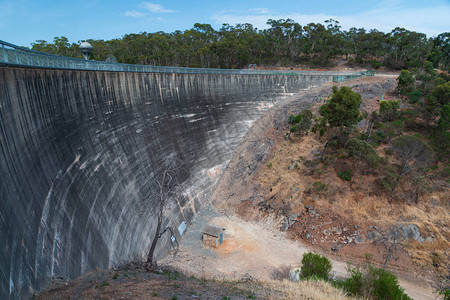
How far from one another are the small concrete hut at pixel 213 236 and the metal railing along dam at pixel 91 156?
3611 mm

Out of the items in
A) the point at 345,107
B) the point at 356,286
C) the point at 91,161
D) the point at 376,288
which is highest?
the point at 345,107

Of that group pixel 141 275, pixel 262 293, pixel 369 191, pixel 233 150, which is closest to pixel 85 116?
pixel 141 275

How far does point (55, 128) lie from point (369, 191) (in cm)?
3292

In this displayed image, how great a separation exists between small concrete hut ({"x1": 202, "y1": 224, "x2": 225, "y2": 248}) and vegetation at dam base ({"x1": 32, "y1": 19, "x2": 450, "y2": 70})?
48.0 metres

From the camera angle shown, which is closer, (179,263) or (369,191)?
(179,263)

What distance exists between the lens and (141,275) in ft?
53.4

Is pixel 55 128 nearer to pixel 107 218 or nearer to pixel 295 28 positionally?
pixel 107 218

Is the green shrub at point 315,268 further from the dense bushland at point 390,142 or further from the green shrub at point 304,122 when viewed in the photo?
the green shrub at point 304,122

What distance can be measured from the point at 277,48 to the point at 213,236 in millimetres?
71521

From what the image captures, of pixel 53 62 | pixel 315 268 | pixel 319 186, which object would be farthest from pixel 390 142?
pixel 53 62

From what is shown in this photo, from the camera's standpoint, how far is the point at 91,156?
23.0 meters

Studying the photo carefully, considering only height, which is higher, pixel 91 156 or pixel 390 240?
pixel 91 156

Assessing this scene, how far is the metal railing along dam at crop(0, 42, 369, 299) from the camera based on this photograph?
586 inches

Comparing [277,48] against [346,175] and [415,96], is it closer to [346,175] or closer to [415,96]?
[415,96]
